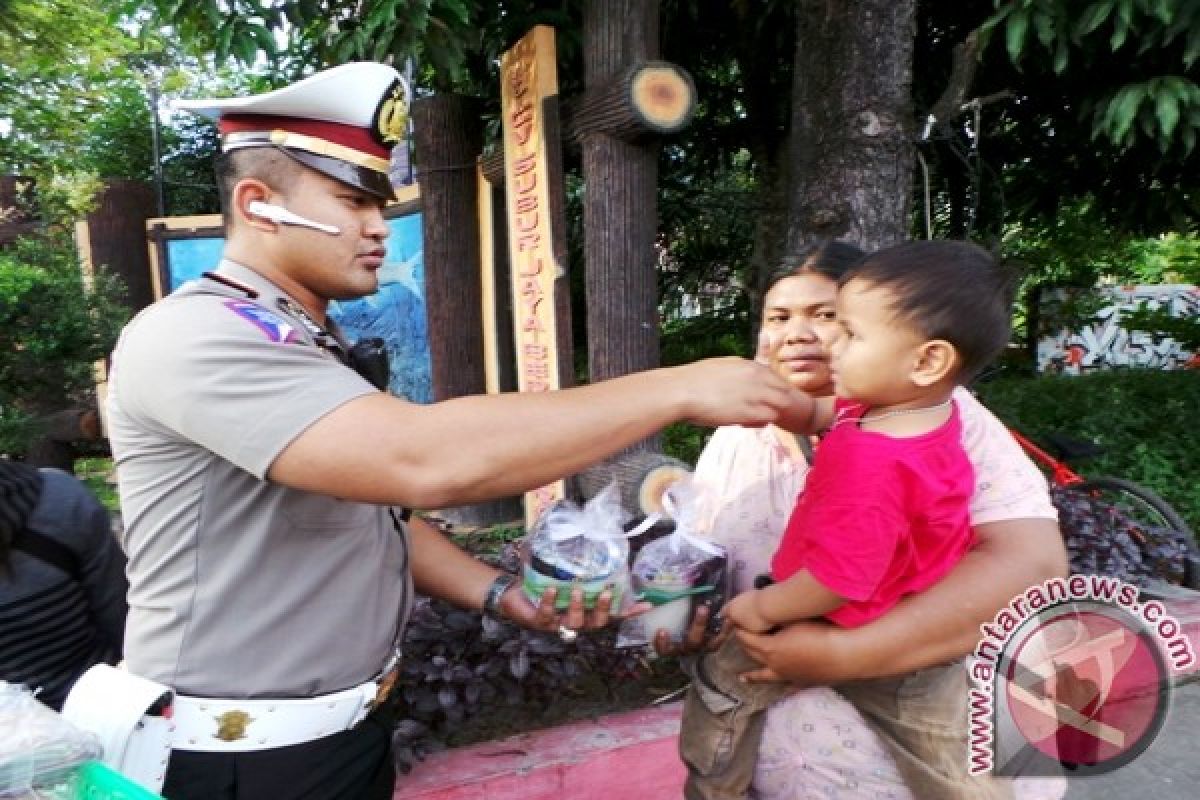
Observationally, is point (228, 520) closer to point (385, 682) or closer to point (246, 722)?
point (246, 722)

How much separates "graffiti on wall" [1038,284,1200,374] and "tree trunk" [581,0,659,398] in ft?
30.3

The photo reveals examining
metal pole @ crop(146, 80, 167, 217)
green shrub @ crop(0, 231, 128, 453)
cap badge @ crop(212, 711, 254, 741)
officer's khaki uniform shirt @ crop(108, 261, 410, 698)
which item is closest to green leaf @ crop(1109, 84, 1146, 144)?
officer's khaki uniform shirt @ crop(108, 261, 410, 698)

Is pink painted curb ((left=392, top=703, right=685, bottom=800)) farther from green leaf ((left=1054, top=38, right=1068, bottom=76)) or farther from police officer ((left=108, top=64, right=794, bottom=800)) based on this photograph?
green leaf ((left=1054, top=38, right=1068, bottom=76))

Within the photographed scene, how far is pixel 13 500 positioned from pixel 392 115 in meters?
1.06

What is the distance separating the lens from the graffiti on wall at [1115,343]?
11.2 metres

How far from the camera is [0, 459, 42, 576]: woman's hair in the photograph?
164cm

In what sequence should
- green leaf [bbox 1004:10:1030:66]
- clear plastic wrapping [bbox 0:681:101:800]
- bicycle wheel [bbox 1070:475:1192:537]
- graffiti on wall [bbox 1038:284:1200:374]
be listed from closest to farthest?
1. clear plastic wrapping [bbox 0:681:101:800]
2. green leaf [bbox 1004:10:1030:66]
3. bicycle wheel [bbox 1070:475:1192:537]
4. graffiti on wall [bbox 1038:284:1200:374]

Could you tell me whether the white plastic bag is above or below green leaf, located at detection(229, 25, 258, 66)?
below

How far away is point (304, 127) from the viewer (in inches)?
55.6

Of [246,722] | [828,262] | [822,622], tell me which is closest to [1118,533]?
[828,262]

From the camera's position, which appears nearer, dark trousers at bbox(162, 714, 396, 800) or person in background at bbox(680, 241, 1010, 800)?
person in background at bbox(680, 241, 1010, 800)

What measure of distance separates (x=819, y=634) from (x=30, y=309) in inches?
251

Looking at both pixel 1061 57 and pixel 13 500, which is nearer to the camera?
pixel 13 500

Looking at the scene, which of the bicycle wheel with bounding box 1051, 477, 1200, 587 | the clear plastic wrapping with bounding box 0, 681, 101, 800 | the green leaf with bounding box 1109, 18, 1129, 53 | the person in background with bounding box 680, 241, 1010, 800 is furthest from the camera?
the bicycle wheel with bounding box 1051, 477, 1200, 587
